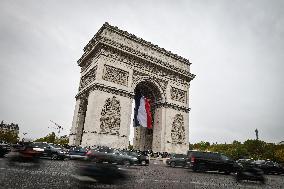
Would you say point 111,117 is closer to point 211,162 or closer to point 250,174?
point 211,162

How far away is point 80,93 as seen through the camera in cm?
2972

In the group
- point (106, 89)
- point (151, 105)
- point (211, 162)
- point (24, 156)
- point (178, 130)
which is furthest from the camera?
point (151, 105)

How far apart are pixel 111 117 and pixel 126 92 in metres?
3.34

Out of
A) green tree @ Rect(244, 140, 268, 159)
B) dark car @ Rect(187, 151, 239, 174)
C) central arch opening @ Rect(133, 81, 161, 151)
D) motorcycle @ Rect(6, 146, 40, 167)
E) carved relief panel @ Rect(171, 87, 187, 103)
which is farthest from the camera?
green tree @ Rect(244, 140, 268, 159)

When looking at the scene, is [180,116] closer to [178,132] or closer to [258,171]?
[178,132]

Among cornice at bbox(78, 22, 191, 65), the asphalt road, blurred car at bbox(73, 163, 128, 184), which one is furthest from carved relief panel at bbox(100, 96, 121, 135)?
blurred car at bbox(73, 163, 128, 184)

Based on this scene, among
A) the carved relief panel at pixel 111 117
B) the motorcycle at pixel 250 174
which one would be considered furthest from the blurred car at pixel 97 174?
the carved relief panel at pixel 111 117

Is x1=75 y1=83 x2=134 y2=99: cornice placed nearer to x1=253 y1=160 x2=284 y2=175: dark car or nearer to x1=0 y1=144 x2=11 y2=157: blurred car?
x1=0 y1=144 x2=11 y2=157: blurred car

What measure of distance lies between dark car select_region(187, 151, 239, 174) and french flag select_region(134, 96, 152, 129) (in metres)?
12.4

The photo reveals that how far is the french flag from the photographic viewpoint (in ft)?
95.6

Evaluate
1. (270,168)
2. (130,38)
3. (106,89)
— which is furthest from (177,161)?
(130,38)

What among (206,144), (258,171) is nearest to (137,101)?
(258,171)

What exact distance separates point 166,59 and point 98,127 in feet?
43.1

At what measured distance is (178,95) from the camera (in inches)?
1273
